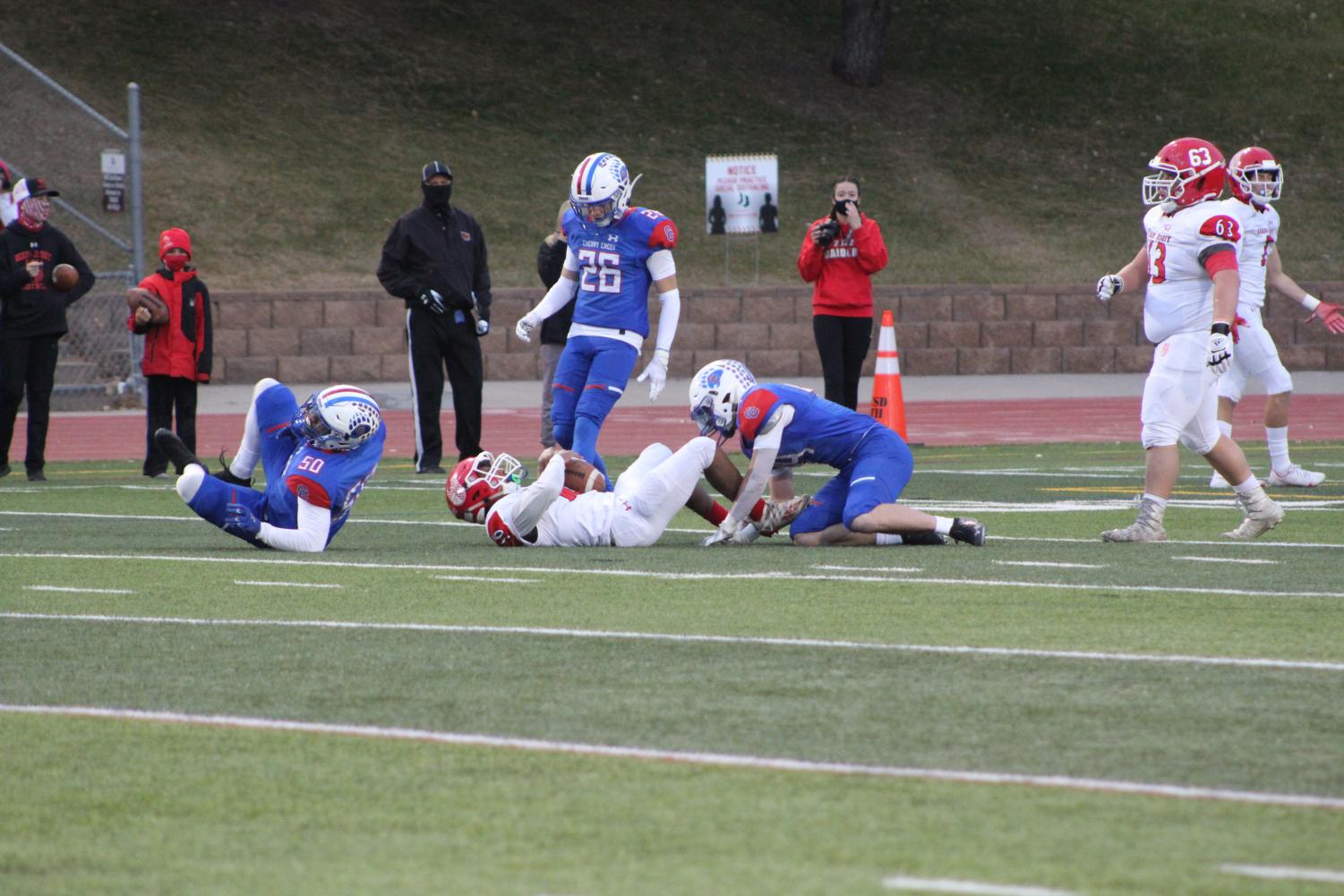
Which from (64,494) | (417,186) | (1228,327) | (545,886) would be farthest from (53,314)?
(417,186)

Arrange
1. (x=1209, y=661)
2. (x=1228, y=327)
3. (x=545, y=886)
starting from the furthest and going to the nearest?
(x=1228, y=327)
(x=1209, y=661)
(x=545, y=886)

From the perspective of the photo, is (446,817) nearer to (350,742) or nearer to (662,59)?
(350,742)

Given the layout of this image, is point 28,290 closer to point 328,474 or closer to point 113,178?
point 113,178

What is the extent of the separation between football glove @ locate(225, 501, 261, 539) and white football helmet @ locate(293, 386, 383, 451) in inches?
17.4

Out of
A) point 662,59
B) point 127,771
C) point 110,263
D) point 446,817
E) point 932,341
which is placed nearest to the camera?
point 446,817

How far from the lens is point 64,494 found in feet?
46.7

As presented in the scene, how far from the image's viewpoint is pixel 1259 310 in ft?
46.0

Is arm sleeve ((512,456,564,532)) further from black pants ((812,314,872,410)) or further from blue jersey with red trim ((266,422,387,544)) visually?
black pants ((812,314,872,410))

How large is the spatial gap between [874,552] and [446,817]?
5.51 m

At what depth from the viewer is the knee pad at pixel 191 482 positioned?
980cm

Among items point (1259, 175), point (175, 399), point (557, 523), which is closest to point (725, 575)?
point (557, 523)

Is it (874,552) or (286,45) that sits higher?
(286,45)

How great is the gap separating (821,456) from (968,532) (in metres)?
0.80

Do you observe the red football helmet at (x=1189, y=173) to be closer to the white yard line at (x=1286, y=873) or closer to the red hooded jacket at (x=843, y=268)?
the red hooded jacket at (x=843, y=268)
